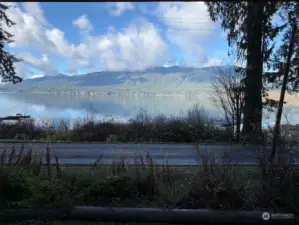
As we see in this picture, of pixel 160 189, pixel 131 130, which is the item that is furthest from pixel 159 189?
pixel 131 130

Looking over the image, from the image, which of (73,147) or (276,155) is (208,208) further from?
(73,147)

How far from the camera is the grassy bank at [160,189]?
538 centimetres

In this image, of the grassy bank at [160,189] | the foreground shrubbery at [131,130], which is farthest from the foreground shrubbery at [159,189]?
the foreground shrubbery at [131,130]

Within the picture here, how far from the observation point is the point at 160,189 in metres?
5.80

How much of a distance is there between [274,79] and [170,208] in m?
11.7

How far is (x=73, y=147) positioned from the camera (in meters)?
14.8

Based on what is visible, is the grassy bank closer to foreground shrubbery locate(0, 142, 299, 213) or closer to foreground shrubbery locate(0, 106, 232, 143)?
foreground shrubbery locate(0, 142, 299, 213)

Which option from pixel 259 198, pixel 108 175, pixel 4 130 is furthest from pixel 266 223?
pixel 4 130

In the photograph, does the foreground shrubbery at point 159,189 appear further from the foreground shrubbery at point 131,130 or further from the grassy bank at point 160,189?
the foreground shrubbery at point 131,130

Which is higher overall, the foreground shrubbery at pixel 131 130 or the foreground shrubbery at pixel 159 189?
the foreground shrubbery at pixel 131 130

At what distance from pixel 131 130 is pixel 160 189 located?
13.0m

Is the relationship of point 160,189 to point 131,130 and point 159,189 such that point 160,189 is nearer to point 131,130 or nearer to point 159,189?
point 159,189

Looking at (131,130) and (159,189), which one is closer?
(159,189)

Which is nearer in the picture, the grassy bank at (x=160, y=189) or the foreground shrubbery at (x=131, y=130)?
the grassy bank at (x=160, y=189)
